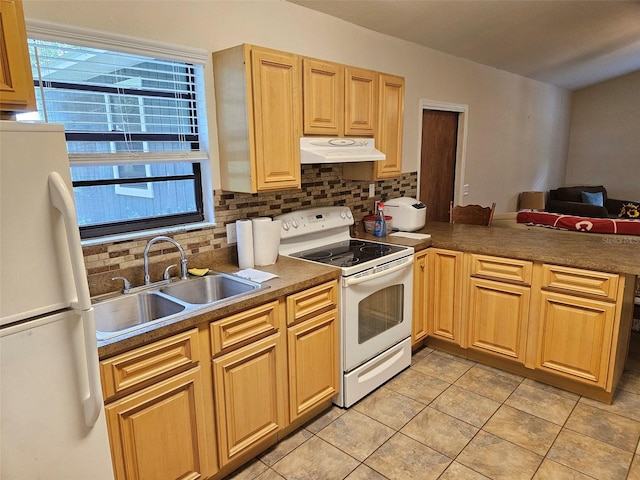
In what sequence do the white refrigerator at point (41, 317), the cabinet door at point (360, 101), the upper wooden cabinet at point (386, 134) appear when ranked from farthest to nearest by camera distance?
1. the upper wooden cabinet at point (386, 134)
2. the cabinet door at point (360, 101)
3. the white refrigerator at point (41, 317)

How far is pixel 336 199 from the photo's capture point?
3.20m

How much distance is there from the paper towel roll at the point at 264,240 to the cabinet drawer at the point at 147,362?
2.51 feet

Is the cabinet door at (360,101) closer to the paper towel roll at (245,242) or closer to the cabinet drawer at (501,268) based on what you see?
the paper towel roll at (245,242)

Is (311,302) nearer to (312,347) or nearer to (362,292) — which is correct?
(312,347)

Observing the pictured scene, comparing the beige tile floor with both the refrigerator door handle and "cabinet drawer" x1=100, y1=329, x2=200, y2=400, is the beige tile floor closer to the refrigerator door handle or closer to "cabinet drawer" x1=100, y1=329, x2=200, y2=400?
"cabinet drawer" x1=100, y1=329, x2=200, y2=400

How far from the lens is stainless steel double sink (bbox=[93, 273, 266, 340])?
192 centimetres

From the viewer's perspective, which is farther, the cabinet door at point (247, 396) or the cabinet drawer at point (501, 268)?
the cabinet drawer at point (501, 268)

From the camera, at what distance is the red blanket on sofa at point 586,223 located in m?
3.35

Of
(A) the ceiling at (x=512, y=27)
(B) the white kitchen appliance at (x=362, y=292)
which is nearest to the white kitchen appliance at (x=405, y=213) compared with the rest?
(B) the white kitchen appliance at (x=362, y=292)

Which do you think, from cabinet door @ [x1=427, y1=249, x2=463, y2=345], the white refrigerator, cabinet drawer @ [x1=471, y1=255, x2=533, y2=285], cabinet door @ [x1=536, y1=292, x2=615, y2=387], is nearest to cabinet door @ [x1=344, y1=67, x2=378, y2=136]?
cabinet door @ [x1=427, y1=249, x2=463, y2=345]

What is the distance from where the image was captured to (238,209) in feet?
8.38

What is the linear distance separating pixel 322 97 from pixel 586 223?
96.2 inches

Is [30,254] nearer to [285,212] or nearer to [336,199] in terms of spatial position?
[285,212]

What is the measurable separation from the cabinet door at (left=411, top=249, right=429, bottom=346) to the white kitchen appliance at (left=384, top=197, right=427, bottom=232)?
13.3 inches
